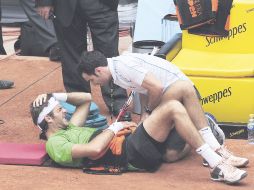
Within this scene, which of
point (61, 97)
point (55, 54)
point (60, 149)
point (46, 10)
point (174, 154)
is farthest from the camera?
point (55, 54)

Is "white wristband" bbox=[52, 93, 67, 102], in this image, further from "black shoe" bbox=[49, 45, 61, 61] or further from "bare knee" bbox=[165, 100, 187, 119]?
"black shoe" bbox=[49, 45, 61, 61]

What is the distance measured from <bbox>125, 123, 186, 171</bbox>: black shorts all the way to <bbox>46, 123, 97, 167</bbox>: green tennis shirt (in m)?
0.32

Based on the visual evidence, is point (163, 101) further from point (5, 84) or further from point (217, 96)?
point (5, 84)

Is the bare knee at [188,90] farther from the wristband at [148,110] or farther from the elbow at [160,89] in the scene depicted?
the wristband at [148,110]

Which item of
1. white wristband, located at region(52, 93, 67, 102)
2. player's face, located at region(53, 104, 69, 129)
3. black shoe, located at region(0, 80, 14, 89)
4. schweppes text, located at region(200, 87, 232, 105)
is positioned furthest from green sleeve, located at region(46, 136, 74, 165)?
black shoe, located at region(0, 80, 14, 89)

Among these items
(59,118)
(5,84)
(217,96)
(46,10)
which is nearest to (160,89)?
(59,118)

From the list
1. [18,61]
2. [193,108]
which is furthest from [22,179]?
[18,61]

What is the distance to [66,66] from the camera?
6344 millimetres

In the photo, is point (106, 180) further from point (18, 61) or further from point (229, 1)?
point (18, 61)

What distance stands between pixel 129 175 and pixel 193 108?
2.24 feet

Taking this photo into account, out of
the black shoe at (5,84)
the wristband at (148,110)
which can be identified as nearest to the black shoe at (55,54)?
the black shoe at (5,84)

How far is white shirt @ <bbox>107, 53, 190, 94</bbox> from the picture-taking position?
4953 millimetres

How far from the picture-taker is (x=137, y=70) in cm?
495

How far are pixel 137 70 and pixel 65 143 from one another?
74 cm
